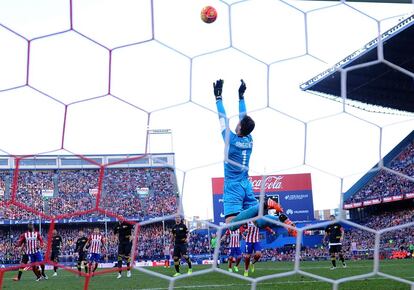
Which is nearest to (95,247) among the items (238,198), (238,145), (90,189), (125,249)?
(125,249)

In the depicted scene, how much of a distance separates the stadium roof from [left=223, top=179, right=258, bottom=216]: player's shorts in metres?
0.75

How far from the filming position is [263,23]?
295 centimetres

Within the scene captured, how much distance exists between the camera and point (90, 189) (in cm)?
301

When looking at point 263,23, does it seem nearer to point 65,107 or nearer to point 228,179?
point 228,179

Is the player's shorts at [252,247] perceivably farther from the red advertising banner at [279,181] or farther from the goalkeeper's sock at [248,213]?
the red advertising banner at [279,181]

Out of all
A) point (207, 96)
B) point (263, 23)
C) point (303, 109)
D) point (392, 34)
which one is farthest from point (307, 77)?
point (392, 34)

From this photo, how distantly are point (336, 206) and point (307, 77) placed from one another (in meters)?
0.67

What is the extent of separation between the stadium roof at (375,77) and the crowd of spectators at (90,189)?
895 millimetres

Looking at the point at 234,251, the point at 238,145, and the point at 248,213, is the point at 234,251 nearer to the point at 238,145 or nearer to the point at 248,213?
the point at 248,213

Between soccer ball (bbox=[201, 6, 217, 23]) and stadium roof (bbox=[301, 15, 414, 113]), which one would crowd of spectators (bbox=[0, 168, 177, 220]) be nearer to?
soccer ball (bbox=[201, 6, 217, 23])

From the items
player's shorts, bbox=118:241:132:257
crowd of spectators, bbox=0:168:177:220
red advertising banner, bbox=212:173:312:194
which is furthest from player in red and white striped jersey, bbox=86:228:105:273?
red advertising banner, bbox=212:173:312:194

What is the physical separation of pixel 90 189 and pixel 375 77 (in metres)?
1.81

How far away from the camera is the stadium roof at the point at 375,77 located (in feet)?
9.47

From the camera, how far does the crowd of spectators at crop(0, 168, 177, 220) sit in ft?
8.91
